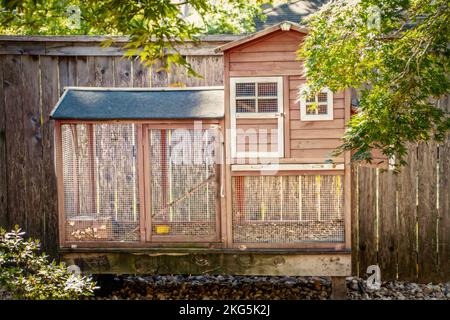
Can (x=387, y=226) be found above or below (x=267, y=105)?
below

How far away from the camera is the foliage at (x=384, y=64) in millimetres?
3908

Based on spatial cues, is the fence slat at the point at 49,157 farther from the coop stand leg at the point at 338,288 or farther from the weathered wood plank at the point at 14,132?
the coop stand leg at the point at 338,288

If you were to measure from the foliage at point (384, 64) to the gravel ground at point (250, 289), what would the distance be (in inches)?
97.6

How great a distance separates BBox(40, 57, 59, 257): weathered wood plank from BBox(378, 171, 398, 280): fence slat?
3.44 metres

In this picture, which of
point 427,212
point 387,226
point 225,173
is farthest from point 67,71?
point 427,212

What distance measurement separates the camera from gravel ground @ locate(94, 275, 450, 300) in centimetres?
606

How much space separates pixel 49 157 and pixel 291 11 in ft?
22.5

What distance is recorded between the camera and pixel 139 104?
211 inches

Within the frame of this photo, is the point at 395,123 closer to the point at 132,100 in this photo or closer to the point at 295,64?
the point at 295,64

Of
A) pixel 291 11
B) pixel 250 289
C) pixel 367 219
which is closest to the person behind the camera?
pixel 250 289

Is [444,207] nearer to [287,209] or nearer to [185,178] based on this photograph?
[287,209]

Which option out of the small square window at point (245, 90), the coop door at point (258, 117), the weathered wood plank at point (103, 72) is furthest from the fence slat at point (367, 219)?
the weathered wood plank at point (103, 72)

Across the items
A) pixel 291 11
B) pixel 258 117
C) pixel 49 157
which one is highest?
pixel 291 11

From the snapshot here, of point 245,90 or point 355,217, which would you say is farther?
point 355,217
